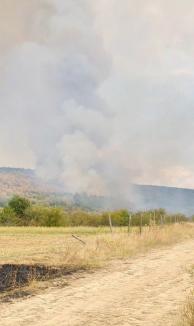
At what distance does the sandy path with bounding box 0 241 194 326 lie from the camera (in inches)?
438

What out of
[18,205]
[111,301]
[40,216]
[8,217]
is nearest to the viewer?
[111,301]

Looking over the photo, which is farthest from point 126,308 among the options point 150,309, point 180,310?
point 180,310

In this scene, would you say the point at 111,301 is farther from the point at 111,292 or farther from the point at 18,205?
the point at 18,205

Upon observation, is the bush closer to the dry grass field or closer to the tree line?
the tree line

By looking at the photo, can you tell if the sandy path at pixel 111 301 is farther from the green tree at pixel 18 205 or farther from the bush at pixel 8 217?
the green tree at pixel 18 205

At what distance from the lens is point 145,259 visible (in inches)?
931

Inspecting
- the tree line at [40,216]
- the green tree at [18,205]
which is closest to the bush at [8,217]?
the tree line at [40,216]

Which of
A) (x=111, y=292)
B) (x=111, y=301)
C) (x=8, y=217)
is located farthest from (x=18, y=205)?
(x=111, y=301)

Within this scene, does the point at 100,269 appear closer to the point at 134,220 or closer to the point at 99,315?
the point at 99,315

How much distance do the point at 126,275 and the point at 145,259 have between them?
5.47 meters

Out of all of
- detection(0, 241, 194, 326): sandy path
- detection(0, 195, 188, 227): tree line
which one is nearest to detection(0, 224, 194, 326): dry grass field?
Answer: detection(0, 241, 194, 326): sandy path

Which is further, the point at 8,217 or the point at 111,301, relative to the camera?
the point at 8,217

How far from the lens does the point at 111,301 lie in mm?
13406

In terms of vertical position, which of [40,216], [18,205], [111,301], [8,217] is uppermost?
[18,205]
